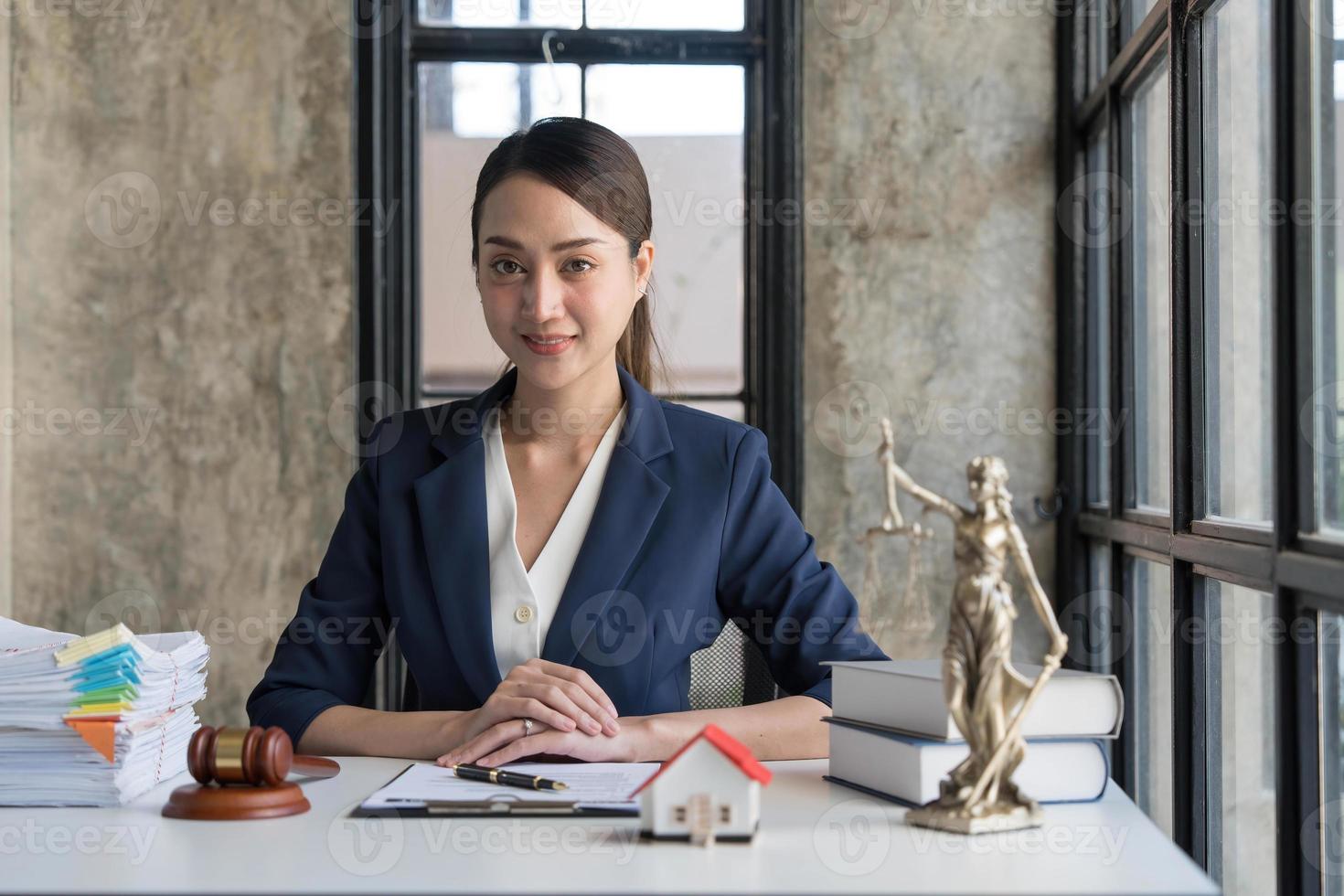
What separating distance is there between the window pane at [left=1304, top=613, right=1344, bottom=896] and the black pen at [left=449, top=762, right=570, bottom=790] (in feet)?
2.97

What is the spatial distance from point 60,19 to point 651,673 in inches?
94.2

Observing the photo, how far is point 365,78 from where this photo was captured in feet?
10.3

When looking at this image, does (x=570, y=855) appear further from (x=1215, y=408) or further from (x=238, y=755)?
(x=1215, y=408)

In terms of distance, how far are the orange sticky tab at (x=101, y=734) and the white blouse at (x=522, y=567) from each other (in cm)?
60

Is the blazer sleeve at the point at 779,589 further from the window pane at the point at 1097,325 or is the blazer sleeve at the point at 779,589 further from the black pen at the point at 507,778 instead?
the window pane at the point at 1097,325

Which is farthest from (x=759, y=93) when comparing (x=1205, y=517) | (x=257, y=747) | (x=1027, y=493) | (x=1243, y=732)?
(x=257, y=747)

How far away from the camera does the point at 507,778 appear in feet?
4.17

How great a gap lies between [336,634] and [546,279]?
0.58m

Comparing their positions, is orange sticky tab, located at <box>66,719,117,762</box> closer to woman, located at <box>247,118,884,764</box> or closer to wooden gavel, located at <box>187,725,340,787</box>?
wooden gavel, located at <box>187,725,340,787</box>

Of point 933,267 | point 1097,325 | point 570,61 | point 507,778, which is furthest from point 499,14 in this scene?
point 507,778

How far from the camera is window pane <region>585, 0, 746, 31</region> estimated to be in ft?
10.6

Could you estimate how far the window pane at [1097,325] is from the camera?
2879mm

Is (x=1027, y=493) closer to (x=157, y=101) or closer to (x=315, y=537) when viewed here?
Answer: (x=315, y=537)

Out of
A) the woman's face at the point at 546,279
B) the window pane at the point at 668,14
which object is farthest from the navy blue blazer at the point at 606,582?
the window pane at the point at 668,14
